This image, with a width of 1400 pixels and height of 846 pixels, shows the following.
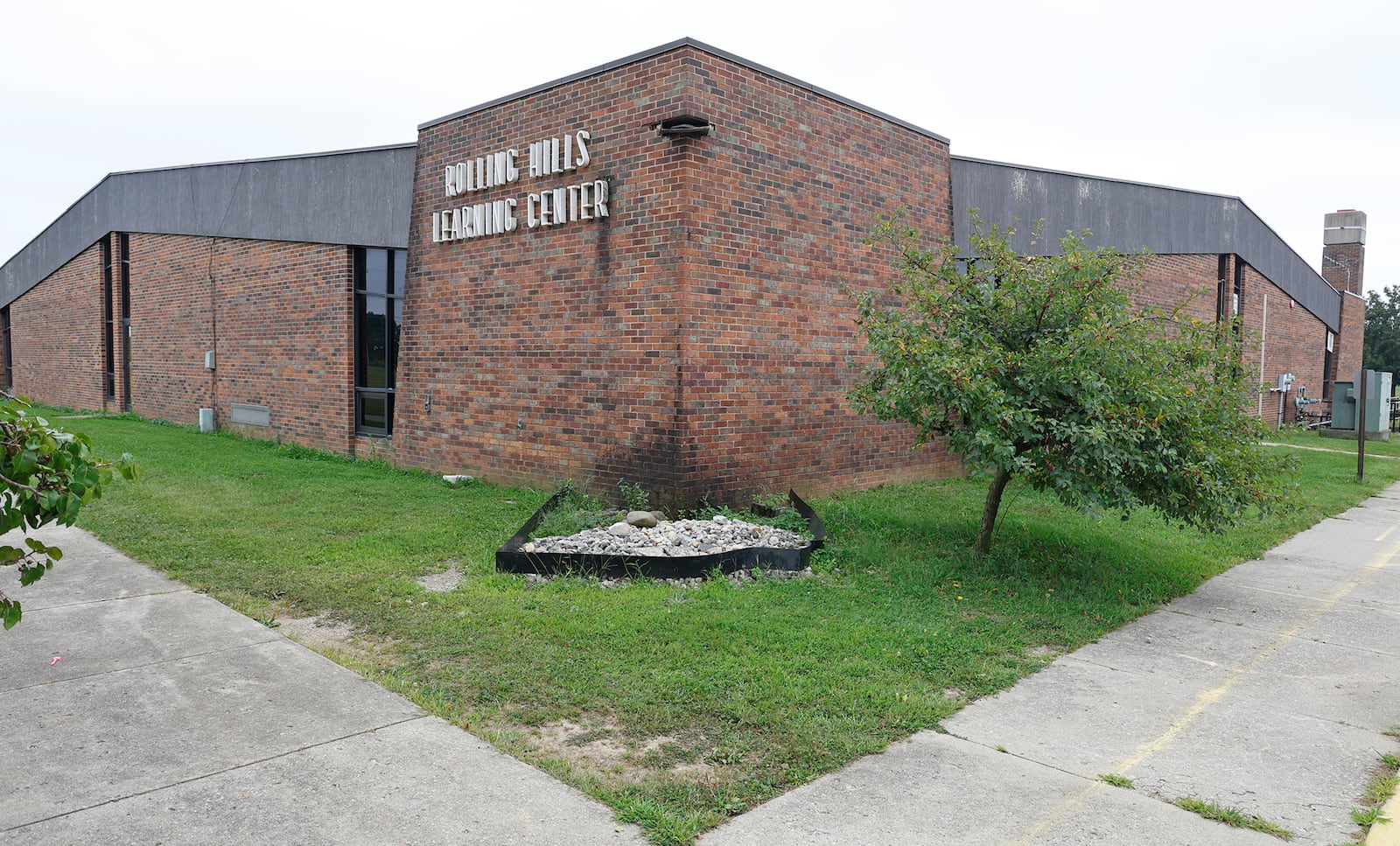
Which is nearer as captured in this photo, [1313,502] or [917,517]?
[917,517]

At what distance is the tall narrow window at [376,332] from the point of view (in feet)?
46.0

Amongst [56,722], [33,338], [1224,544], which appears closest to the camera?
[56,722]

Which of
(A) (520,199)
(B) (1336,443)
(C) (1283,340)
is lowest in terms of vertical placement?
(B) (1336,443)

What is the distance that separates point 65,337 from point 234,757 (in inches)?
967

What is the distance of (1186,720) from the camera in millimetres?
4762

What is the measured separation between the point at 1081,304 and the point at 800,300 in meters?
3.70

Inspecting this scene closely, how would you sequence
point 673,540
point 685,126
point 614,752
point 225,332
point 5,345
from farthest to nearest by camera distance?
point 5,345 → point 225,332 → point 685,126 → point 673,540 → point 614,752

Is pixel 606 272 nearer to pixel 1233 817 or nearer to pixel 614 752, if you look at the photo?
pixel 614 752

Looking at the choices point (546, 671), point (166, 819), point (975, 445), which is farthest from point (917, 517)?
point (166, 819)

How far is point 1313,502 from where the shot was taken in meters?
12.3

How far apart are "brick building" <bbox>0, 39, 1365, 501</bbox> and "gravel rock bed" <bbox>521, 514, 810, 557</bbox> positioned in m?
1.03

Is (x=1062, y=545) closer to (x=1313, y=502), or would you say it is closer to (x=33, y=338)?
(x=1313, y=502)

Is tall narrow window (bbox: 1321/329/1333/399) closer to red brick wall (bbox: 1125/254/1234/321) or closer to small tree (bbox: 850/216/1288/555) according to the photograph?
red brick wall (bbox: 1125/254/1234/321)

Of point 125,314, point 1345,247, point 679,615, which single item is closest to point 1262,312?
point 1345,247
